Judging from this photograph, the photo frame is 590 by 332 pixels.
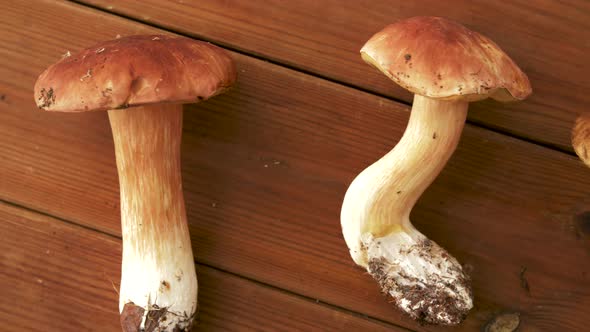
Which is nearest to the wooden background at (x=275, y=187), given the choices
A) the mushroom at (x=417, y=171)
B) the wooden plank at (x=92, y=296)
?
the wooden plank at (x=92, y=296)

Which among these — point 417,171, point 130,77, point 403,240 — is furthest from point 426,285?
point 130,77

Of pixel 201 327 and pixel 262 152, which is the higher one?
pixel 262 152

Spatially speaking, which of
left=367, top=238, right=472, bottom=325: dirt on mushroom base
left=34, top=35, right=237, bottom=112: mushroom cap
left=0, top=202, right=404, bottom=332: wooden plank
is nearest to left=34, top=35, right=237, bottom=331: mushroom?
left=34, top=35, right=237, bottom=112: mushroom cap

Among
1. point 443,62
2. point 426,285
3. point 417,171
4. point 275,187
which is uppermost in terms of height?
point 443,62

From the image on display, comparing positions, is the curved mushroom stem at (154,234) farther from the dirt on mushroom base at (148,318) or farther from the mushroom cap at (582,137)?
the mushroom cap at (582,137)

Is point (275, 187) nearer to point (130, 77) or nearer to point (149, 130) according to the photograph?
point (149, 130)

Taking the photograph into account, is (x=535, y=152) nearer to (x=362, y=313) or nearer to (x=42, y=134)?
(x=362, y=313)

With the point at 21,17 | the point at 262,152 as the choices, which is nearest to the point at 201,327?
the point at 262,152
